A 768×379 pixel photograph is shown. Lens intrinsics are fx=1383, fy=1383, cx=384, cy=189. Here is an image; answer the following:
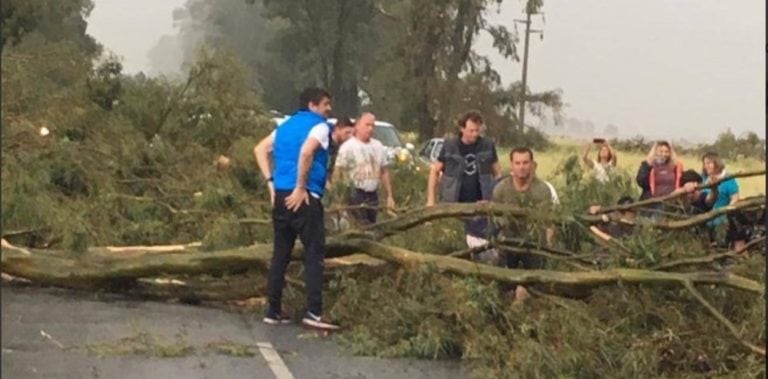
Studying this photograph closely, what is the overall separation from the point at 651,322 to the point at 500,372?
92 centimetres

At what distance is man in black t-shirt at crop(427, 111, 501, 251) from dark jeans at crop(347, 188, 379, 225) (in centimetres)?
45

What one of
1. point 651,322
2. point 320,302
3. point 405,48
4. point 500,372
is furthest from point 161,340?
point 405,48

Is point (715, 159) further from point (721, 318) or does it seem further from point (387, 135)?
point (387, 135)

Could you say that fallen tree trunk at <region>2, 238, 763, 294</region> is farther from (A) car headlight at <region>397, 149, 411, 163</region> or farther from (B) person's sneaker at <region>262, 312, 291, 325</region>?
(A) car headlight at <region>397, 149, 411, 163</region>

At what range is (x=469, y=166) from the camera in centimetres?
1051

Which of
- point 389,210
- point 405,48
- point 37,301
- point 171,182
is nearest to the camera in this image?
point 37,301

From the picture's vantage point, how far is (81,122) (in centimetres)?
1234

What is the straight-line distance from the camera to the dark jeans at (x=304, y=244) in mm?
8875

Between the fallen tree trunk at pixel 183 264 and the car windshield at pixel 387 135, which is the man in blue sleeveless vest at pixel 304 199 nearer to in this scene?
the fallen tree trunk at pixel 183 264

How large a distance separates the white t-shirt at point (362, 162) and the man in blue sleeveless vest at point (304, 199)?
254 cm

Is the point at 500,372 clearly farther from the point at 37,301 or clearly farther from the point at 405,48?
the point at 405,48

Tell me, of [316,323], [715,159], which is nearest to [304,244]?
[316,323]

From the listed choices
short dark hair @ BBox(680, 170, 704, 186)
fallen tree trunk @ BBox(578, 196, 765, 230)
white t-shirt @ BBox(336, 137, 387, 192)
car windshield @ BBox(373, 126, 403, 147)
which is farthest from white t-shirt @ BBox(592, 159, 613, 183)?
car windshield @ BBox(373, 126, 403, 147)

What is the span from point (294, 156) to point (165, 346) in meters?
1.63
